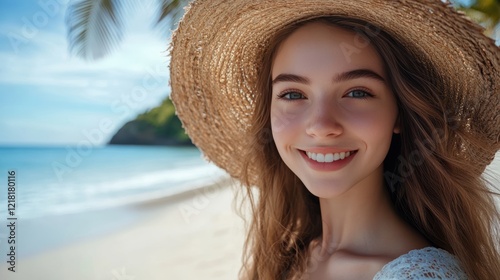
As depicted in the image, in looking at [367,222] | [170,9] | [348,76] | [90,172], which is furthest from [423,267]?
[90,172]

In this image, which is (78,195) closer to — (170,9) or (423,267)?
(170,9)

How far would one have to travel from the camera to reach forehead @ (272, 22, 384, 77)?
1671mm

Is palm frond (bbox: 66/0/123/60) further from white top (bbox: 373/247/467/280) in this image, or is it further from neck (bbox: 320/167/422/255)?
white top (bbox: 373/247/467/280)

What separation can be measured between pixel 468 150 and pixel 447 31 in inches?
19.9

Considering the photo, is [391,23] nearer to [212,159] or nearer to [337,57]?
[337,57]

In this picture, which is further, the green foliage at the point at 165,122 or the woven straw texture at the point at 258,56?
the green foliage at the point at 165,122

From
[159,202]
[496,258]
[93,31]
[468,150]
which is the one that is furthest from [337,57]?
[159,202]

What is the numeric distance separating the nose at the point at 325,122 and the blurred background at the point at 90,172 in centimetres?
78

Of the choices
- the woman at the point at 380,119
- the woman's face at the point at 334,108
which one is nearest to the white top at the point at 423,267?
the woman at the point at 380,119

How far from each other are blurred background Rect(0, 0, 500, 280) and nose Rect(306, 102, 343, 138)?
777mm

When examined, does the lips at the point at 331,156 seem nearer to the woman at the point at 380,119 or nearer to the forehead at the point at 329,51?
the woman at the point at 380,119

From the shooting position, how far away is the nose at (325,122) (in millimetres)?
1625

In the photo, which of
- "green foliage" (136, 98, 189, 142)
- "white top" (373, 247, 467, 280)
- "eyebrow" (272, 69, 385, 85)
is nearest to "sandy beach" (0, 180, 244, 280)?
"eyebrow" (272, 69, 385, 85)

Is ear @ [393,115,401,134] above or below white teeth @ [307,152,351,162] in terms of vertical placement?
above
